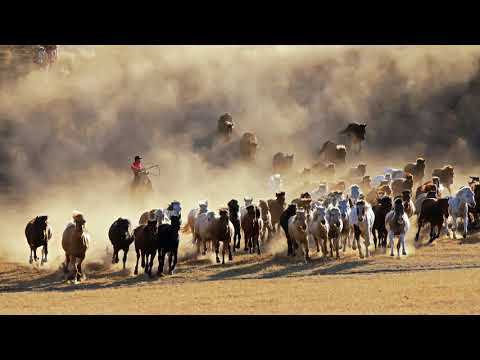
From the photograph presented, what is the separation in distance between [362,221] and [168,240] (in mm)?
6090

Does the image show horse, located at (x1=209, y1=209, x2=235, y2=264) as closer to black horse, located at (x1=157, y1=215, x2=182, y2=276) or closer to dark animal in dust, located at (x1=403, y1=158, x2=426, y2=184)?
black horse, located at (x1=157, y1=215, x2=182, y2=276)

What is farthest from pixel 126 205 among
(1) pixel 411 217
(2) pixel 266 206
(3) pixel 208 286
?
(3) pixel 208 286

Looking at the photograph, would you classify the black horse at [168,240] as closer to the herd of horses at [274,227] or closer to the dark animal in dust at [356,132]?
the herd of horses at [274,227]

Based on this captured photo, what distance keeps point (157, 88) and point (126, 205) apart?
42.5 meters

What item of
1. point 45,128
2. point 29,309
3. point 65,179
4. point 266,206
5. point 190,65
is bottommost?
point 29,309

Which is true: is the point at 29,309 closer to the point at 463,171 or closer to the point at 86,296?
the point at 86,296

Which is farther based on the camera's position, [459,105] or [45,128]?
[459,105]

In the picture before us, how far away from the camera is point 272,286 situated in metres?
25.4

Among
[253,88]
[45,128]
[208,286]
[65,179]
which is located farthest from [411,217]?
[253,88]

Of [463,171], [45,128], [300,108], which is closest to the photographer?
[463,171]

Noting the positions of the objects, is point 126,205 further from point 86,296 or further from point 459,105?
point 459,105

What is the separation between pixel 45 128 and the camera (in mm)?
75125

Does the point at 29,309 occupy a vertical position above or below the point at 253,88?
below

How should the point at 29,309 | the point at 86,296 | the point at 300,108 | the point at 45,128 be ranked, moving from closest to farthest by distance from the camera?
the point at 29,309, the point at 86,296, the point at 45,128, the point at 300,108
